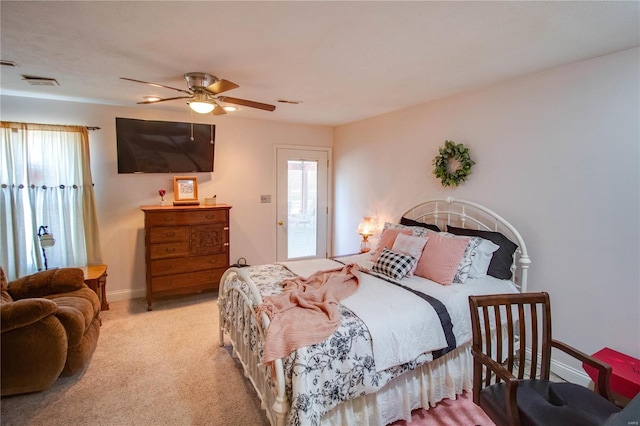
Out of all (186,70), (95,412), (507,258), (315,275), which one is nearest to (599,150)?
(507,258)

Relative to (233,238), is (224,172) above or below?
above

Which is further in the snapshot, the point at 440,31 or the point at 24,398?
the point at 24,398

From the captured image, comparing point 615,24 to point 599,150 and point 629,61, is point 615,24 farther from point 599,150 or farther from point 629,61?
point 599,150

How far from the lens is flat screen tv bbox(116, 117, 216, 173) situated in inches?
152

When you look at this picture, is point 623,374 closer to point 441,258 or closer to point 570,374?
point 570,374

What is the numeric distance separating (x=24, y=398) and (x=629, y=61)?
4.83 metres

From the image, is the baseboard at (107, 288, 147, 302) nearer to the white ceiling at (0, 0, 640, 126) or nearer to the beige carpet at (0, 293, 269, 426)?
the beige carpet at (0, 293, 269, 426)

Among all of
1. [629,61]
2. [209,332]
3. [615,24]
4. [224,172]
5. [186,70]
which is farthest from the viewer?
[224,172]

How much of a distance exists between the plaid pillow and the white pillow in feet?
1.59

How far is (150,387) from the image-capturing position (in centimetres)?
239

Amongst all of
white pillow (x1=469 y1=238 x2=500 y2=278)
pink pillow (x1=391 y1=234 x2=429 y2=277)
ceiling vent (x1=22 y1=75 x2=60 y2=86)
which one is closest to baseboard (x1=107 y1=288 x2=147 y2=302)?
ceiling vent (x1=22 y1=75 x2=60 y2=86)

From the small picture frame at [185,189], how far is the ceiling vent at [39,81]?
60.9 inches

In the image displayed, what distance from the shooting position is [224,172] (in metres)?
4.54

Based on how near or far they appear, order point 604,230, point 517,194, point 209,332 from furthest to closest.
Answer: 1. point 209,332
2. point 517,194
3. point 604,230
